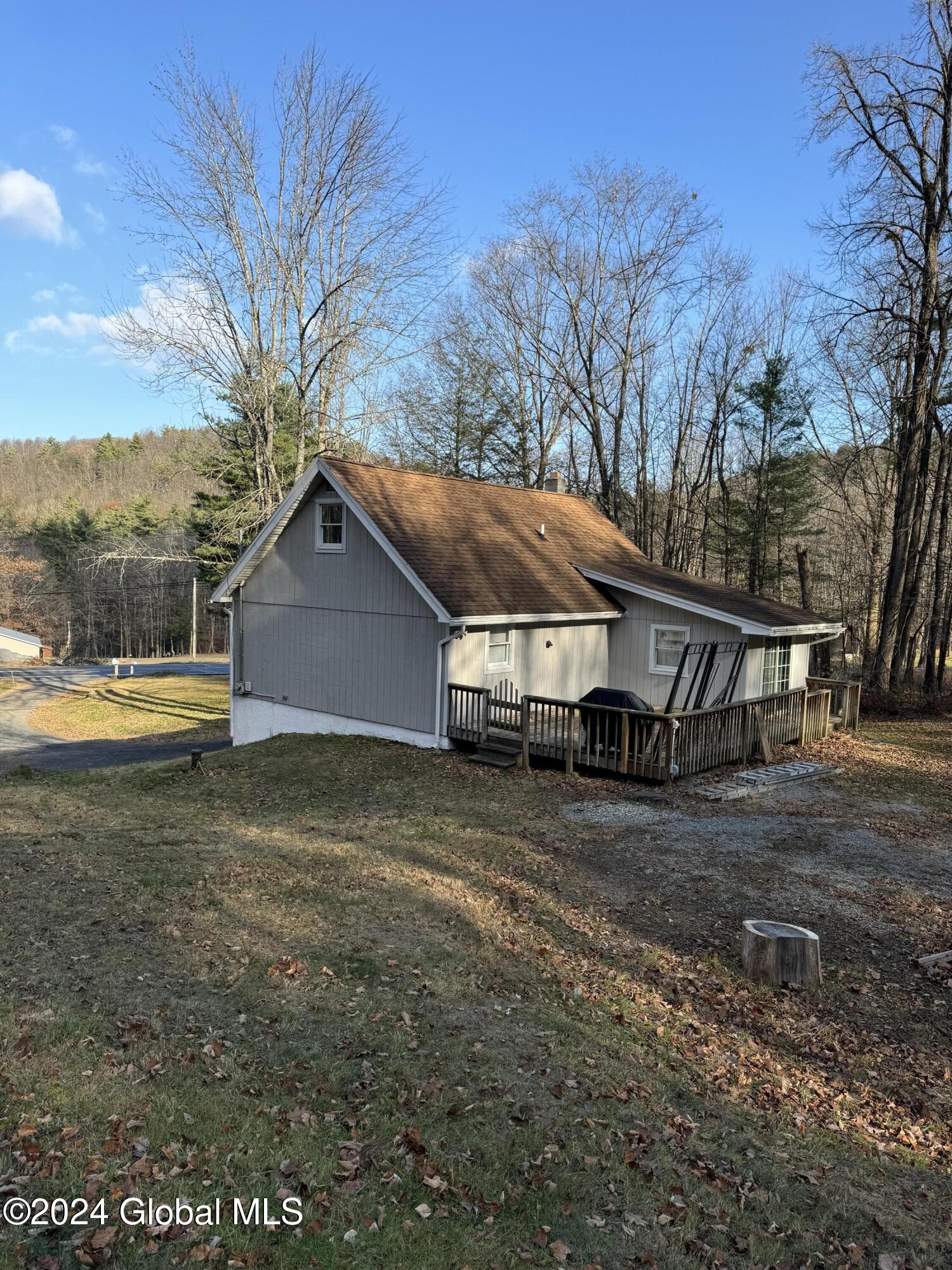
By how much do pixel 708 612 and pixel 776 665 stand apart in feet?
10.6

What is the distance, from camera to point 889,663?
24797mm

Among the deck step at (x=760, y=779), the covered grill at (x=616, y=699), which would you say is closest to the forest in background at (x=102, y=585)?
the covered grill at (x=616, y=699)

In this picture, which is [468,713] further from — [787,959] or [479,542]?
[787,959]

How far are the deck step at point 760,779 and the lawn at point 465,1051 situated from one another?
2.63 m

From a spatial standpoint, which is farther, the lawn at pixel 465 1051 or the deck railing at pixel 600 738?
the deck railing at pixel 600 738

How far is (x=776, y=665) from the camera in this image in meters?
19.2

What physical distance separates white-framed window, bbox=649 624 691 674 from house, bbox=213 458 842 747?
0.04m

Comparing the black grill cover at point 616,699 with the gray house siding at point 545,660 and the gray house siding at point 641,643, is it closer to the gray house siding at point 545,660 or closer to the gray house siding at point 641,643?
the gray house siding at point 545,660

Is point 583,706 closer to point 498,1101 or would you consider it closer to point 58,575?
A: point 498,1101

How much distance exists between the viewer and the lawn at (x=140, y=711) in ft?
85.9

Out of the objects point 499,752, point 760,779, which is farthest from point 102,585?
point 760,779

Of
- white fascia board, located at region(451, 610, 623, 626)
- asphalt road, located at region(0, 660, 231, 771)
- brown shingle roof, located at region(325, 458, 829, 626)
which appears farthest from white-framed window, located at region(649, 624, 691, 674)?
asphalt road, located at region(0, 660, 231, 771)

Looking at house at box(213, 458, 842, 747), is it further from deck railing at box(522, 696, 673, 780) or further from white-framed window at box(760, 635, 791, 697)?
deck railing at box(522, 696, 673, 780)

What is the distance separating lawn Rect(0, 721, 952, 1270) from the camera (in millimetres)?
3891
